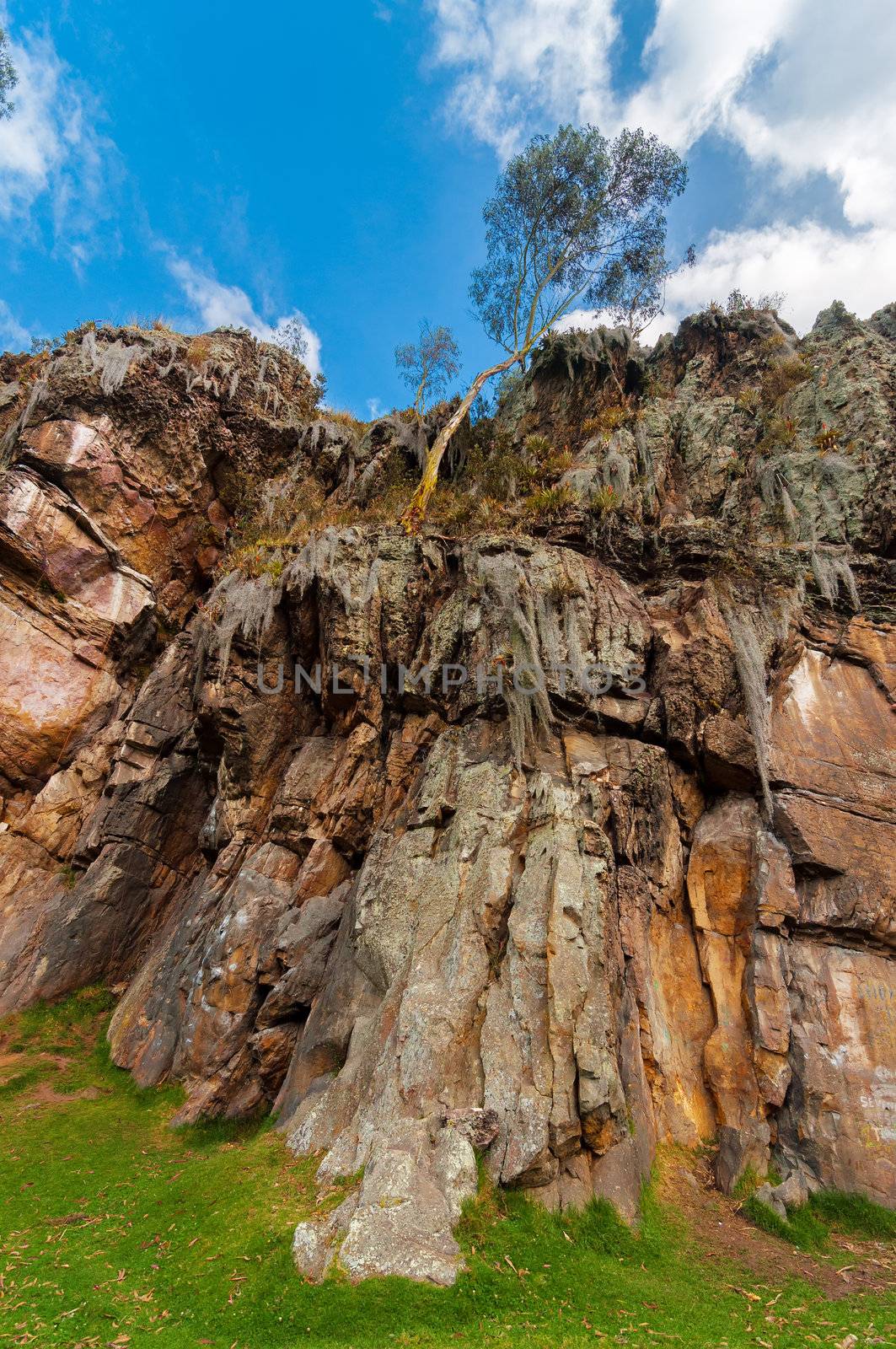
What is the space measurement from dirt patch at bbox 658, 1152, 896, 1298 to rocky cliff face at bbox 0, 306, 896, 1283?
700mm

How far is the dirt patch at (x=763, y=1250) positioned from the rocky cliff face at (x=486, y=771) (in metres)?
0.70

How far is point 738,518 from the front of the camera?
18.5m

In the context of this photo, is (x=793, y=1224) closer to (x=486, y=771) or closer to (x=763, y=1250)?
(x=763, y=1250)

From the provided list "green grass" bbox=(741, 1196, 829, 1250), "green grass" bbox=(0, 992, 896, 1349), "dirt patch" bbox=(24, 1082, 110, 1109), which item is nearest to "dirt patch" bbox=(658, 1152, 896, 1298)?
"green grass" bbox=(741, 1196, 829, 1250)

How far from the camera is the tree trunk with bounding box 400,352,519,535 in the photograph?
20531 mm

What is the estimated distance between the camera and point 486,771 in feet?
44.3

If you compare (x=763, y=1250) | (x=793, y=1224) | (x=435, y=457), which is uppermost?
(x=435, y=457)

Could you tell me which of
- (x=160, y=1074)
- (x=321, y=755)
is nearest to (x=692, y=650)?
(x=321, y=755)

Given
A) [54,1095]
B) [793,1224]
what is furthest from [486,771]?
[54,1095]

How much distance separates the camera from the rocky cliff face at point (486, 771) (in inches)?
406

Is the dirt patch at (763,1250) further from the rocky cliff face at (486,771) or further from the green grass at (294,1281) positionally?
the rocky cliff face at (486,771)

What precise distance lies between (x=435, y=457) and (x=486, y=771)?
13.9 metres

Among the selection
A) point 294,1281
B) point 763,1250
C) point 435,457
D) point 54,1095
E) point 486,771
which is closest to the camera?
point 294,1281

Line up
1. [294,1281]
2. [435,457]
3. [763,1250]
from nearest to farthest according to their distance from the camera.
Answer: [294,1281], [763,1250], [435,457]
